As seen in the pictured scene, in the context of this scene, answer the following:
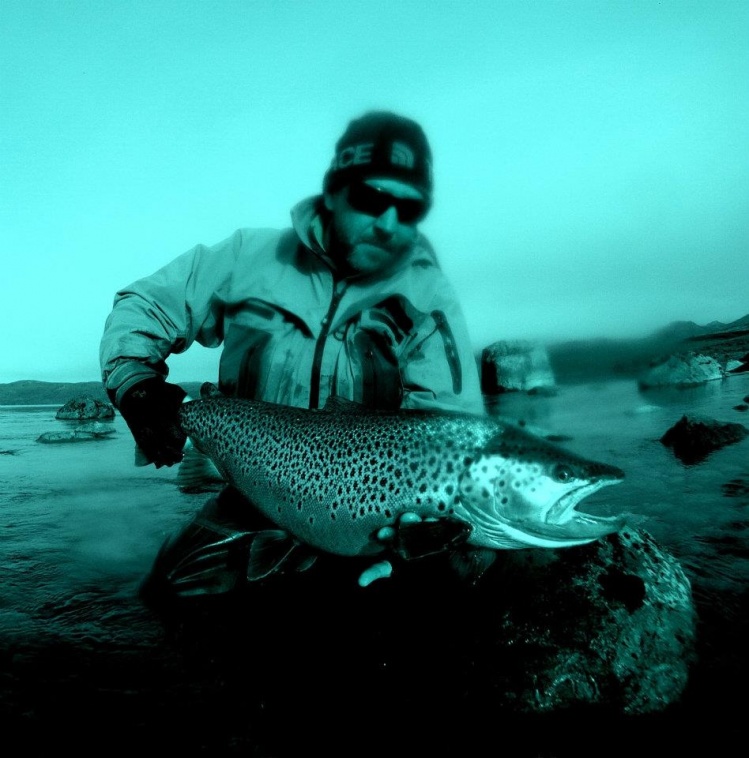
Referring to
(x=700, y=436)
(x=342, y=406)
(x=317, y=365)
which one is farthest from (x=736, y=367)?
(x=342, y=406)

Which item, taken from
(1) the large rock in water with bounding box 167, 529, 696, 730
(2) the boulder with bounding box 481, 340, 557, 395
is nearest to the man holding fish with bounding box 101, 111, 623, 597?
(1) the large rock in water with bounding box 167, 529, 696, 730

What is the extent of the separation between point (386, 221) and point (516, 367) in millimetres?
27540

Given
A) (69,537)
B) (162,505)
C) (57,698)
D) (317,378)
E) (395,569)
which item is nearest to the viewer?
(57,698)

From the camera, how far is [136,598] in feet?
11.3

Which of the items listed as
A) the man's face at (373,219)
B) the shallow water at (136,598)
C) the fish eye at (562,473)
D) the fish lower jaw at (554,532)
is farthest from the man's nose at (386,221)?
the shallow water at (136,598)

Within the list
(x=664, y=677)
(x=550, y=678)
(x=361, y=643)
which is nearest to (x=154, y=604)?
(x=361, y=643)

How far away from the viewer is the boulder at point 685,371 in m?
24.4

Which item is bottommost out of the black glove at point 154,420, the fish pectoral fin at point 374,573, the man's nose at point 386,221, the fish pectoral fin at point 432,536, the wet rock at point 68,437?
the wet rock at point 68,437

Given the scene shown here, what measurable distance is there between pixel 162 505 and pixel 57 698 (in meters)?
4.49

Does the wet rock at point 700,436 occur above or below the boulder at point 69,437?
above

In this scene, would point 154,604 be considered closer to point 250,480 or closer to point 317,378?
point 250,480

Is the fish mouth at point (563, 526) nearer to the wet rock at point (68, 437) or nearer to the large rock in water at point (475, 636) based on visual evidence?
the large rock in water at point (475, 636)

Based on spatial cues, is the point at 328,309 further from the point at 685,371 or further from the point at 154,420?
the point at 685,371

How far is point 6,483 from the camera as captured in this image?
331 inches
